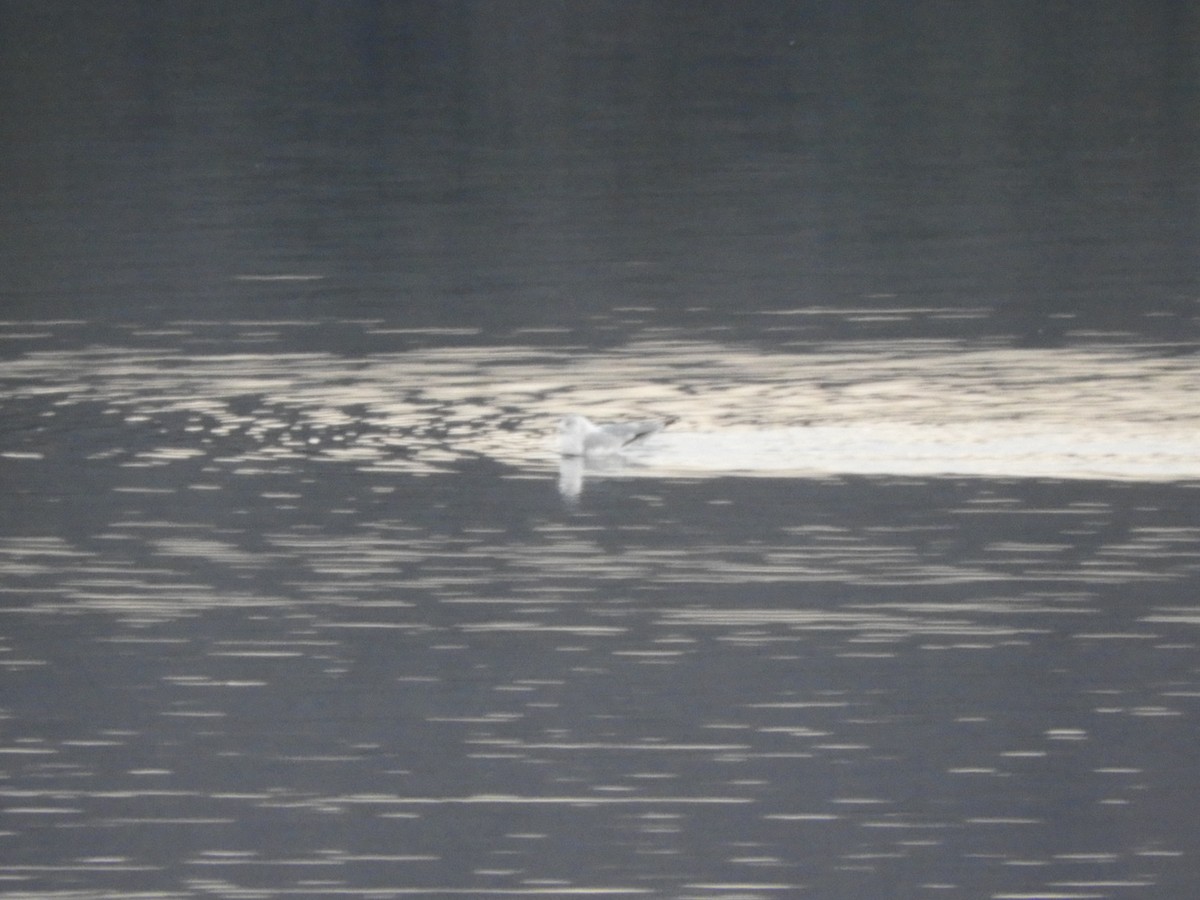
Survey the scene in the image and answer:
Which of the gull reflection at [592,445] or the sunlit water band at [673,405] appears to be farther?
the sunlit water band at [673,405]

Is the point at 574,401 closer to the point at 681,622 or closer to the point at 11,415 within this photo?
the point at 11,415

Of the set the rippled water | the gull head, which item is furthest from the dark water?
the gull head

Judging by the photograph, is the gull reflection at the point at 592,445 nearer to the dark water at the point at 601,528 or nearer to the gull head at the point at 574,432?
the gull head at the point at 574,432

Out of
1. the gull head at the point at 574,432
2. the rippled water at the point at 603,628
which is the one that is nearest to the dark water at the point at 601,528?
the rippled water at the point at 603,628

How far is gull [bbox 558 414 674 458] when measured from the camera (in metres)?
15.9

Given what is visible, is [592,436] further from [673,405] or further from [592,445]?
[673,405]

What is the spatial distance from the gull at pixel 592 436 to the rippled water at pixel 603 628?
15 centimetres

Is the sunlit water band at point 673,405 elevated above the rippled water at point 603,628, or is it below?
above

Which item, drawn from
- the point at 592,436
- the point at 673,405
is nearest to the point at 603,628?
the point at 592,436

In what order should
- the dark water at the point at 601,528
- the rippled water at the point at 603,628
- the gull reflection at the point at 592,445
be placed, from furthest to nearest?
the gull reflection at the point at 592,445 → the dark water at the point at 601,528 → the rippled water at the point at 603,628

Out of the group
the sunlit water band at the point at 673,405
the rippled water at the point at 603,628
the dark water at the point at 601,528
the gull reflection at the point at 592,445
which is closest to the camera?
the rippled water at the point at 603,628

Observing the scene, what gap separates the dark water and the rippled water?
0.10 feet

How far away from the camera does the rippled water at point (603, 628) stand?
10.3 meters

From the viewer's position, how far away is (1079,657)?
12320 millimetres
